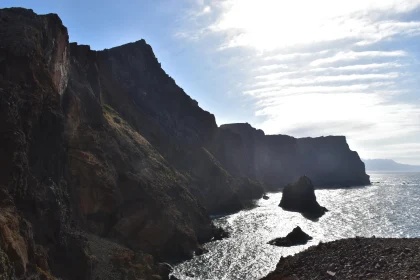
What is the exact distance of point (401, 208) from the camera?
10794cm

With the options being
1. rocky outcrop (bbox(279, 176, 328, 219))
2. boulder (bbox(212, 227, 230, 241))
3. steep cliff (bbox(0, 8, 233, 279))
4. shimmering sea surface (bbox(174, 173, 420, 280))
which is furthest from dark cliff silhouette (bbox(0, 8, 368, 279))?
rocky outcrop (bbox(279, 176, 328, 219))

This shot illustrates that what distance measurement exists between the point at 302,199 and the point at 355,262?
8618 centimetres

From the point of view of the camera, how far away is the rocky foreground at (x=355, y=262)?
25.6 m

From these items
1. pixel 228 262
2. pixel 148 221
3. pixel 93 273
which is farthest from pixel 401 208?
pixel 93 273

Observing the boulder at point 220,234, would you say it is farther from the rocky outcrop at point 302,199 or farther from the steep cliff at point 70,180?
the rocky outcrop at point 302,199

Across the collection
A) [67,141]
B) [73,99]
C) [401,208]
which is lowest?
[401,208]

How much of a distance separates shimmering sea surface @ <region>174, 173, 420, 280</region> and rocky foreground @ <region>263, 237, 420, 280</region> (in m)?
13.8

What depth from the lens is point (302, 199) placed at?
113m

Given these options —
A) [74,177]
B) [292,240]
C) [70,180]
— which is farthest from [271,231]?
[70,180]

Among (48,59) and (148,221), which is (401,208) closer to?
(148,221)

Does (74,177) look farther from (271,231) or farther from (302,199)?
(302,199)

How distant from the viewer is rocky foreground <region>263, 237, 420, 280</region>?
2563 centimetres

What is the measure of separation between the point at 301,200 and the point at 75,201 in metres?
83.2

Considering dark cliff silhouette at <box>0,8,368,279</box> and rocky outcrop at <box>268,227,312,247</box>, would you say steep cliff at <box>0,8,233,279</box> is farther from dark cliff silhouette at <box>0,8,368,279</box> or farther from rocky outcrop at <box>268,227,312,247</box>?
rocky outcrop at <box>268,227,312,247</box>
